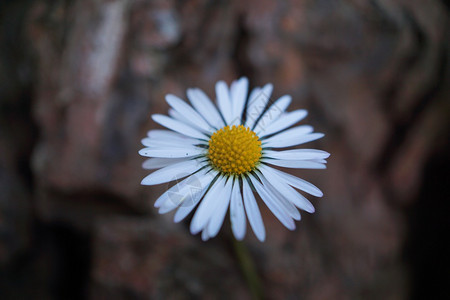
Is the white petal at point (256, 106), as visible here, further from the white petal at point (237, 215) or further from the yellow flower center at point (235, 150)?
the white petal at point (237, 215)

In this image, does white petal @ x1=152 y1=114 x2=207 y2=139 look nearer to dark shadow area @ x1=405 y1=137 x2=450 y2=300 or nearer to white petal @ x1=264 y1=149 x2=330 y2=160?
white petal @ x1=264 y1=149 x2=330 y2=160

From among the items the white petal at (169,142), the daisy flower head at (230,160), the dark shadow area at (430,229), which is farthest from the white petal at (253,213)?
the dark shadow area at (430,229)

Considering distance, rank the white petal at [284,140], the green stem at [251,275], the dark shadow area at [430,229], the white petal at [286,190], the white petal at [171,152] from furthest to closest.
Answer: the dark shadow area at [430,229], the green stem at [251,275], the white petal at [284,140], the white petal at [171,152], the white petal at [286,190]

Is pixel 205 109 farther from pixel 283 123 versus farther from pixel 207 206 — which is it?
pixel 207 206

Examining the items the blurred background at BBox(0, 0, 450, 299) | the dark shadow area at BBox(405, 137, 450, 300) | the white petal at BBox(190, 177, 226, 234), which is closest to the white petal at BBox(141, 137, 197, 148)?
the white petal at BBox(190, 177, 226, 234)

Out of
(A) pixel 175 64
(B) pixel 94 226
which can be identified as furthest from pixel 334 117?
(B) pixel 94 226

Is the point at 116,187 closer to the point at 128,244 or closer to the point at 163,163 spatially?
the point at 128,244
